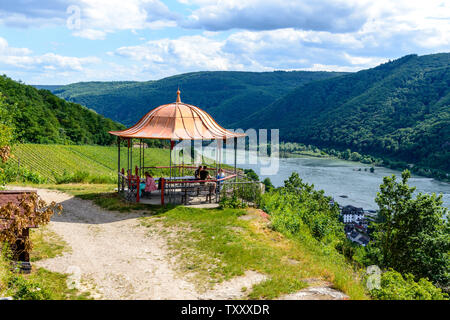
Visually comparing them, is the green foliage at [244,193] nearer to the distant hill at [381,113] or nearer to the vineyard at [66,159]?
the vineyard at [66,159]

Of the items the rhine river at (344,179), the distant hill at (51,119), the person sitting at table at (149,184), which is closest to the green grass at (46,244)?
the person sitting at table at (149,184)

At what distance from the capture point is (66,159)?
5253 centimetres

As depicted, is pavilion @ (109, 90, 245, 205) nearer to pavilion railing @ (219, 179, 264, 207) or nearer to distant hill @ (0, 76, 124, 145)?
pavilion railing @ (219, 179, 264, 207)

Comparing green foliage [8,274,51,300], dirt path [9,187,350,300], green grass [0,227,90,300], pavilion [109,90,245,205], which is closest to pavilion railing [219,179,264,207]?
pavilion [109,90,245,205]

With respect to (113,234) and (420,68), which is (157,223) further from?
(420,68)

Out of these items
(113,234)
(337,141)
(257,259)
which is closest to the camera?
(257,259)

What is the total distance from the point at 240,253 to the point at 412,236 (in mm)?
14379

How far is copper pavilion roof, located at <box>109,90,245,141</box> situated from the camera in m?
15.8

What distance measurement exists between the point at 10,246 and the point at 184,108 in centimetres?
962

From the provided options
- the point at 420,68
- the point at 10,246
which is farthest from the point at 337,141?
the point at 10,246

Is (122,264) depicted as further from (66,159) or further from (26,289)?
(66,159)
